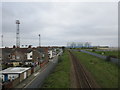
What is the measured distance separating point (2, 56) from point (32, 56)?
38.2 feet

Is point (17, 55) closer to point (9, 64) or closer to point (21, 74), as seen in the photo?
point (9, 64)

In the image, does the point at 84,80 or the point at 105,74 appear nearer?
the point at 84,80

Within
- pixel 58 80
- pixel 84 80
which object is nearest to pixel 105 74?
pixel 84 80

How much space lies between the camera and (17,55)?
1679 inches

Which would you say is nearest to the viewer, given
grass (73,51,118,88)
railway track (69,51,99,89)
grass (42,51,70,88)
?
grass (73,51,118,88)

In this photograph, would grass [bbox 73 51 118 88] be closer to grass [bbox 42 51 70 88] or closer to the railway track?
the railway track

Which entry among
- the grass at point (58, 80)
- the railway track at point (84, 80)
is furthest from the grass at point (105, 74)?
the grass at point (58, 80)

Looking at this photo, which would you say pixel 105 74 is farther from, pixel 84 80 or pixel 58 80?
pixel 58 80

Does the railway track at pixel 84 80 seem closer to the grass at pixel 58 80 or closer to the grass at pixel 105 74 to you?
the grass at pixel 105 74

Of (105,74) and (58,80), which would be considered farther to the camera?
(105,74)

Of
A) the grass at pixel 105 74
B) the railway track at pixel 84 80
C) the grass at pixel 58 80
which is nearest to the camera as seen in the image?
the grass at pixel 105 74

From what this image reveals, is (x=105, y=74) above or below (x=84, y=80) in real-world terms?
above

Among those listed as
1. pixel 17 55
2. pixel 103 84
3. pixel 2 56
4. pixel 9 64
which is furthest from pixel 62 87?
pixel 2 56

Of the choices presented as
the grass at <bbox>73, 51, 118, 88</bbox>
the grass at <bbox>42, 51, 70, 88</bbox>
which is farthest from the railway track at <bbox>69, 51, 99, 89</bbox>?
the grass at <bbox>42, 51, 70, 88</bbox>
